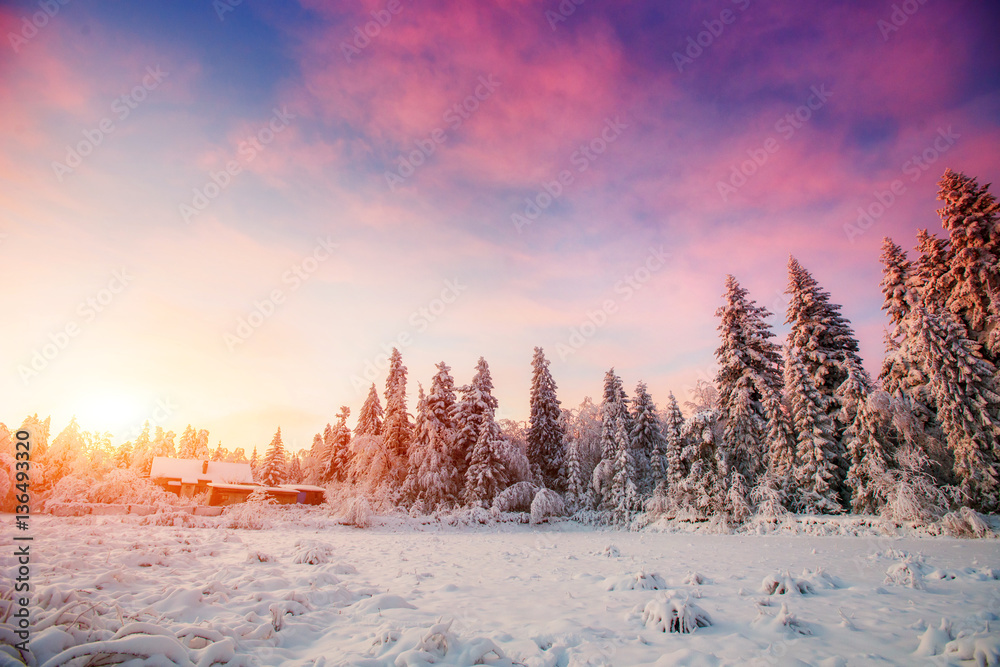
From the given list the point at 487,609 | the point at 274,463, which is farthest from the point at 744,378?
Result: the point at 274,463

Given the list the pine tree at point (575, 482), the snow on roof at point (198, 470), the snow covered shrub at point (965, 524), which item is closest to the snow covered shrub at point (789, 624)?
the snow covered shrub at point (965, 524)

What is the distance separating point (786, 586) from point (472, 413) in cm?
2714

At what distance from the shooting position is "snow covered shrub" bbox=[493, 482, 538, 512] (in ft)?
96.0

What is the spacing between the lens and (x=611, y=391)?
108ft

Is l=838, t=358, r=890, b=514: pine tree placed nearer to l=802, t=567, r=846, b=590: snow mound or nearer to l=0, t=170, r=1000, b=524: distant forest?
l=0, t=170, r=1000, b=524: distant forest

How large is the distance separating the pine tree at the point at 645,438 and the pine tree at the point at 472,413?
37.3 ft

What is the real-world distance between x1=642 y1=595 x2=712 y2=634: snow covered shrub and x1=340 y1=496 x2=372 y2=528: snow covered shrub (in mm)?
22649

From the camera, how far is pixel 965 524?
15.9 m

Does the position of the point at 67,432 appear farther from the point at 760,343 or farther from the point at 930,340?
the point at 930,340

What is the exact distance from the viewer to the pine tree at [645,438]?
97.7ft

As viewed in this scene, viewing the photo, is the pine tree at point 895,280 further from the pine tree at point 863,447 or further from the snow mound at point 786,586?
the snow mound at point 786,586

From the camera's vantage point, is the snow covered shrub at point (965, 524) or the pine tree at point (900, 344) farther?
the pine tree at point (900, 344)

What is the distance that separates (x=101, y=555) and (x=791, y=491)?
2827 centimetres

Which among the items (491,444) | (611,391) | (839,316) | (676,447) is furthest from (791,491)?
(491,444)
